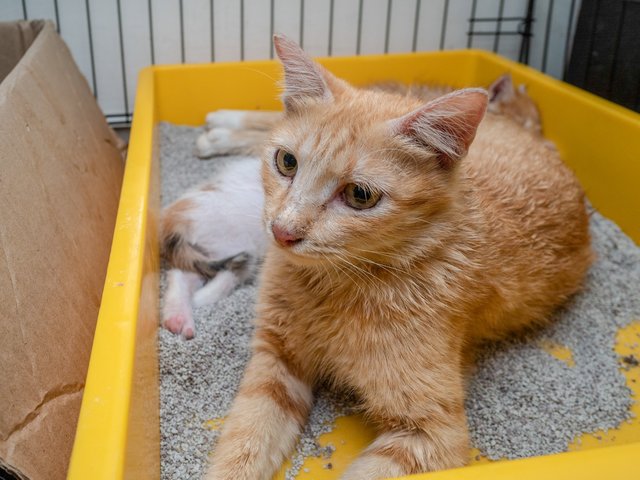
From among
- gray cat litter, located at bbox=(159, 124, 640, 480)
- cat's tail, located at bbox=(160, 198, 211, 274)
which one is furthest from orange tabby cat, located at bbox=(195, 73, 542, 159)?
gray cat litter, located at bbox=(159, 124, 640, 480)

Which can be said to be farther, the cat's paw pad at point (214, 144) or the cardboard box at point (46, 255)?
the cat's paw pad at point (214, 144)

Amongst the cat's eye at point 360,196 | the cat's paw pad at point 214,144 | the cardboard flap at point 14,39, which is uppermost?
the cardboard flap at point 14,39

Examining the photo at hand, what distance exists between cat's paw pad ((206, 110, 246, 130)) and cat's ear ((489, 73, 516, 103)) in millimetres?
1203

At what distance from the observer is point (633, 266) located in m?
2.08

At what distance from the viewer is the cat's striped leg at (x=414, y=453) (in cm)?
121

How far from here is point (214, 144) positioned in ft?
8.95

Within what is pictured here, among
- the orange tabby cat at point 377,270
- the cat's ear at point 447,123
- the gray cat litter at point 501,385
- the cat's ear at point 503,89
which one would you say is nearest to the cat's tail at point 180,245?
the gray cat litter at point 501,385

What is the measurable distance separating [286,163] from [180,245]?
0.75 metres

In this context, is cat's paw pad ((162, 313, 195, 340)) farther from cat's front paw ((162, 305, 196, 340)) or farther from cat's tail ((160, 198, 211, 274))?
cat's tail ((160, 198, 211, 274))

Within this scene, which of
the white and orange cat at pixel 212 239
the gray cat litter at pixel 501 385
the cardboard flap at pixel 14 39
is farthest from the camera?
the cardboard flap at pixel 14 39

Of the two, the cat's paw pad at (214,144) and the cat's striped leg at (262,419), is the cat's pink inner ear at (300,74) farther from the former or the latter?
the cat's paw pad at (214,144)

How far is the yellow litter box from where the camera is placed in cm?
92

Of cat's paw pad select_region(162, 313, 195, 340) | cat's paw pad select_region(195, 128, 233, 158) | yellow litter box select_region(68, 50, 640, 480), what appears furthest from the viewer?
cat's paw pad select_region(195, 128, 233, 158)

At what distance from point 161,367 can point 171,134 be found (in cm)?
158
